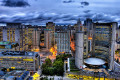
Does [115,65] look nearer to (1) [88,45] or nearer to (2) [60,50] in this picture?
(1) [88,45]

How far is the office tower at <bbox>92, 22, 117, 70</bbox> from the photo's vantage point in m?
31.9

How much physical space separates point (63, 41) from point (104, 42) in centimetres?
2227

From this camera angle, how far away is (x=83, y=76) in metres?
29.2

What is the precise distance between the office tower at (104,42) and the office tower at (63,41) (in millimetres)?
16519

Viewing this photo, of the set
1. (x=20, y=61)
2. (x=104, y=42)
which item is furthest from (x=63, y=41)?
(x=20, y=61)

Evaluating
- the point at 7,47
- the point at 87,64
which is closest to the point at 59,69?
the point at 87,64

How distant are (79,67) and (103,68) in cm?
781

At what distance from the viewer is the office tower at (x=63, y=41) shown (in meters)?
54.0

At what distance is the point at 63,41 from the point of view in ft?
179

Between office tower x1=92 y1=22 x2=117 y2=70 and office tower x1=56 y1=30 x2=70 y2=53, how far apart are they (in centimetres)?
1652

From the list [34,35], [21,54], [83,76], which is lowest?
[83,76]

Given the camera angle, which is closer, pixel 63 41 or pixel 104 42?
pixel 104 42

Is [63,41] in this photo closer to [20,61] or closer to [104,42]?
[104,42]

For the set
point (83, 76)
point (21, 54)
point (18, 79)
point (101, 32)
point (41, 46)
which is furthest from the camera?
point (41, 46)
